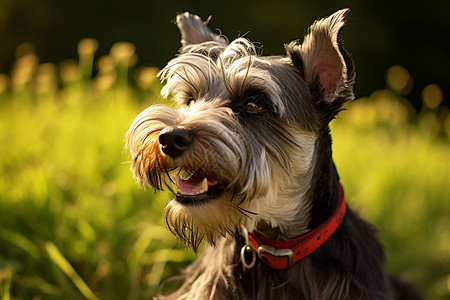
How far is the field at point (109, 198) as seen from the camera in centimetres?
382

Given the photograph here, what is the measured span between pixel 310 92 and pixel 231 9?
31.6ft

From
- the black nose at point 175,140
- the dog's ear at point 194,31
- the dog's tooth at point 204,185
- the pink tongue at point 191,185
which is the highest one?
the dog's ear at point 194,31

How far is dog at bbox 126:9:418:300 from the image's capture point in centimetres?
253

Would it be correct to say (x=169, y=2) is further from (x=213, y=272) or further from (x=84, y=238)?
(x=213, y=272)

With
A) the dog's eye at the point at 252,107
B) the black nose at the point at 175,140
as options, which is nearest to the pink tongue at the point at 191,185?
the black nose at the point at 175,140

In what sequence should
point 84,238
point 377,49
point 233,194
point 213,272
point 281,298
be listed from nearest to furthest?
1. point 233,194
2. point 281,298
3. point 213,272
4. point 84,238
5. point 377,49

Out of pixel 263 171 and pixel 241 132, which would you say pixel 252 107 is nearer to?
pixel 241 132

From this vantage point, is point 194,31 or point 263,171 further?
point 194,31

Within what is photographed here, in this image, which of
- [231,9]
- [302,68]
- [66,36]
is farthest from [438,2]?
[302,68]

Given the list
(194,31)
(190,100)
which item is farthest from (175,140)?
(194,31)

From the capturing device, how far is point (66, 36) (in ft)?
40.3

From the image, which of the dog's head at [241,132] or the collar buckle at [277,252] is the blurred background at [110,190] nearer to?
the dog's head at [241,132]

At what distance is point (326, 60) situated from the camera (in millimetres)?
2848

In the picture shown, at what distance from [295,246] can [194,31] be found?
147cm
